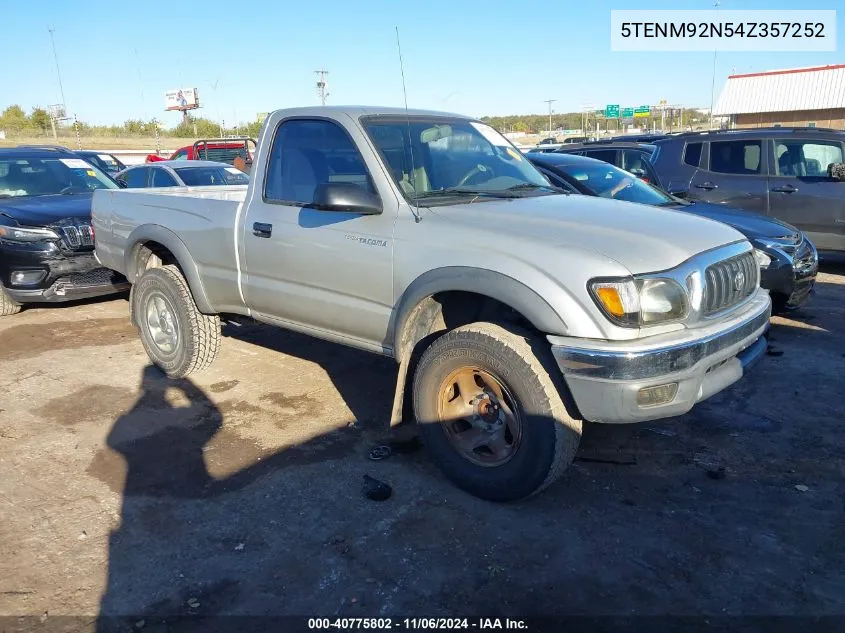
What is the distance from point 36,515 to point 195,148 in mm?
16259

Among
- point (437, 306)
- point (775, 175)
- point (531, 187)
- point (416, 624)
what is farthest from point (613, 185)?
point (416, 624)

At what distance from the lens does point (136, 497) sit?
361 centimetres

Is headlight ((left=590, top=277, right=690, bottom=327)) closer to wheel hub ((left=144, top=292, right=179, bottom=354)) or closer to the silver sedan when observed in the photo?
wheel hub ((left=144, top=292, right=179, bottom=354))

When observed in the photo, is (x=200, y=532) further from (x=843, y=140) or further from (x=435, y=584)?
(x=843, y=140)

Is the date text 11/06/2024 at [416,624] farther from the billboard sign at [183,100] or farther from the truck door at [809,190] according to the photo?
the billboard sign at [183,100]

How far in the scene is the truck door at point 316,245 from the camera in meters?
3.80

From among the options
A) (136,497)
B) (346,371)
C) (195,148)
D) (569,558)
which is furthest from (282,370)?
(195,148)

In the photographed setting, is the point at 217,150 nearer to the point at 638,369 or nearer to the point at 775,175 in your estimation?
the point at 775,175

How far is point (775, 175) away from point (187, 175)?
8.38 meters

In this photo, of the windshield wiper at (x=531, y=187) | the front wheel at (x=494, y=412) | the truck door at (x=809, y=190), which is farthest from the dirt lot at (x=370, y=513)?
the truck door at (x=809, y=190)

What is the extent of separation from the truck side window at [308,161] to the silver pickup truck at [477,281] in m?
0.01

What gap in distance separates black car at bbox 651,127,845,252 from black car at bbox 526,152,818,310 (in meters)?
2.03

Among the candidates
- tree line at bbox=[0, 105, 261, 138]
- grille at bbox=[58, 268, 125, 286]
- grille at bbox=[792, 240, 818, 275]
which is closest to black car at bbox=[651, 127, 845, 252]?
grille at bbox=[792, 240, 818, 275]

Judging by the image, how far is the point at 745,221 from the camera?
6.63 metres
